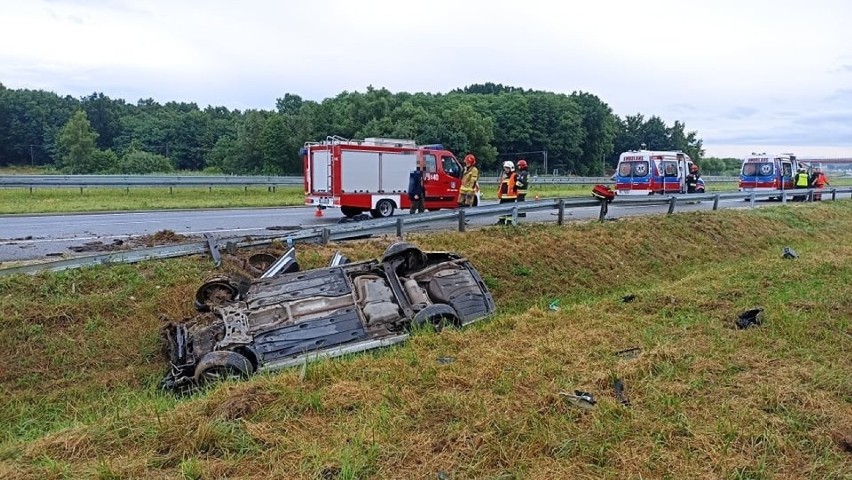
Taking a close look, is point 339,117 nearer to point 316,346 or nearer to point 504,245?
point 504,245

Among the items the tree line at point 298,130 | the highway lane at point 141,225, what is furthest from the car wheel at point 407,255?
the tree line at point 298,130

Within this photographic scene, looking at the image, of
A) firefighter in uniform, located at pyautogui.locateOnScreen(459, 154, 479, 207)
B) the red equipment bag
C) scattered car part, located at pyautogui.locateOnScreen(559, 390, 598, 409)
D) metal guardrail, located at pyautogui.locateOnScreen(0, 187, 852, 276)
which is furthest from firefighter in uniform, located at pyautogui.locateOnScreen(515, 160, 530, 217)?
scattered car part, located at pyautogui.locateOnScreen(559, 390, 598, 409)

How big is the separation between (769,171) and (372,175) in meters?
19.8

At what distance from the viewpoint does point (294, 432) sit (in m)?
3.82

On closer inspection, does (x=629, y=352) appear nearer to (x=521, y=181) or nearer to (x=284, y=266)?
(x=284, y=266)

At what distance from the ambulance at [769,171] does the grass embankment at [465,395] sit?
789 inches

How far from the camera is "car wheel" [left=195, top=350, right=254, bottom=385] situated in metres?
5.39

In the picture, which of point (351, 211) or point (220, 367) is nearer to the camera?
point (220, 367)

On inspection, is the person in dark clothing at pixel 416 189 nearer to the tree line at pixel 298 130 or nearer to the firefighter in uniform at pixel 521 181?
the firefighter in uniform at pixel 521 181

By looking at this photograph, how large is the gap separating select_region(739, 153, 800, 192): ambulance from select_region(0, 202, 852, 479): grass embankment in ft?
65.7

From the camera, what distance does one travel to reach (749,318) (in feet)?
20.6

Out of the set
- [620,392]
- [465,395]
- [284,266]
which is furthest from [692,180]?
[465,395]

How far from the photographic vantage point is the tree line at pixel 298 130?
50.8 m

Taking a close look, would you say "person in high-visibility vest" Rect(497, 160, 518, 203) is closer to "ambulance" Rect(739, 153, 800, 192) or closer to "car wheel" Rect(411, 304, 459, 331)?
"car wheel" Rect(411, 304, 459, 331)
